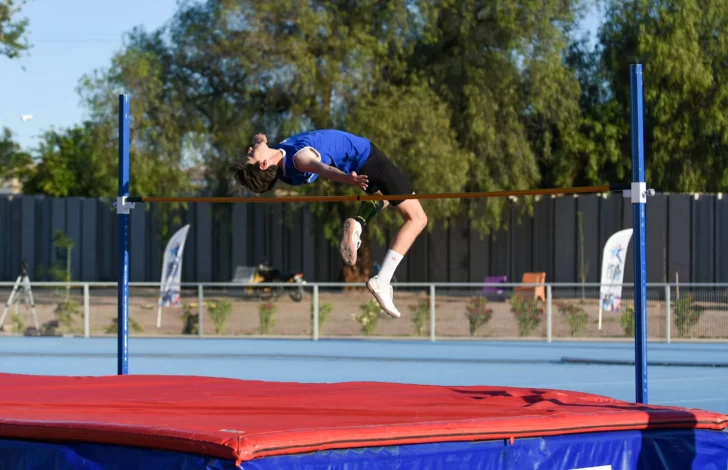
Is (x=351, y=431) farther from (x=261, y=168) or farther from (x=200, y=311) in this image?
(x=200, y=311)

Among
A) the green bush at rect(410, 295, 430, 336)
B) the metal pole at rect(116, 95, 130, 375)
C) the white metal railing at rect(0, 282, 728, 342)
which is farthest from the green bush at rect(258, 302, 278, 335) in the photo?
the metal pole at rect(116, 95, 130, 375)

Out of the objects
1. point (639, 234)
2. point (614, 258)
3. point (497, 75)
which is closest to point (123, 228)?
point (639, 234)

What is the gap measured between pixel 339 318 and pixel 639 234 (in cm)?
1173

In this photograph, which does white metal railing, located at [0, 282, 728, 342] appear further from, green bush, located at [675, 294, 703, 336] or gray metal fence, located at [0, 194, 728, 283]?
gray metal fence, located at [0, 194, 728, 283]

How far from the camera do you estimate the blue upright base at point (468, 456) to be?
15.2 ft

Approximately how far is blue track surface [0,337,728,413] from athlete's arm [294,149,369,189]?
5376mm

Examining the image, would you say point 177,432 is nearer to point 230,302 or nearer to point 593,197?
point 230,302

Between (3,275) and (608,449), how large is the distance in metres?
30.1

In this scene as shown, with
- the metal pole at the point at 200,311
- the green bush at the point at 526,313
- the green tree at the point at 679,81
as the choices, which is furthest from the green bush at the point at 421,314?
the green tree at the point at 679,81

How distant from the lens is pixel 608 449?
5.47m

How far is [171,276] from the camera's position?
60.1 ft

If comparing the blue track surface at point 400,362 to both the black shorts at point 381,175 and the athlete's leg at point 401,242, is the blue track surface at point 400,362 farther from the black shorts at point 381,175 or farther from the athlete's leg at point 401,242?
the black shorts at point 381,175

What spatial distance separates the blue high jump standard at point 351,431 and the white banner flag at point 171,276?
1088 cm

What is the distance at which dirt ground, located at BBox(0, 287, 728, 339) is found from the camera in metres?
17.1
